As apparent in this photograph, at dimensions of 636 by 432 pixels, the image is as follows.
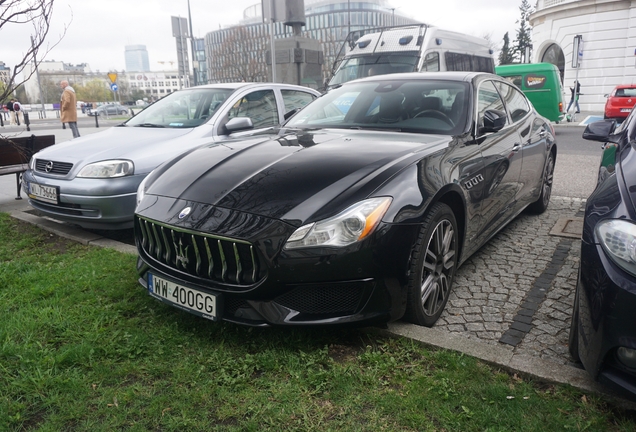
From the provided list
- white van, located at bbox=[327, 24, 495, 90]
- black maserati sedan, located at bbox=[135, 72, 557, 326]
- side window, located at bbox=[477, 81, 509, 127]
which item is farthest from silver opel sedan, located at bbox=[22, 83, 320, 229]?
white van, located at bbox=[327, 24, 495, 90]

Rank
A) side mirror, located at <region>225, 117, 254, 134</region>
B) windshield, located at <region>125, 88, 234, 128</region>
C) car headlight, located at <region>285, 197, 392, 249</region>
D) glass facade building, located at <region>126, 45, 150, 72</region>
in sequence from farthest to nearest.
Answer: glass facade building, located at <region>126, 45, 150, 72</region> → windshield, located at <region>125, 88, 234, 128</region> → side mirror, located at <region>225, 117, 254, 134</region> → car headlight, located at <region>285, 197, 392, 249</region>

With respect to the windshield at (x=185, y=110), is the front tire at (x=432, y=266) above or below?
below

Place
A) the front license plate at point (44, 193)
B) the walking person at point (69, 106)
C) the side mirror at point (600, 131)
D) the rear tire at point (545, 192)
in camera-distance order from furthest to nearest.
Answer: the walking person at point (69, 106) < the rear tire at point (545, 192) < the front license plate at point (44, 193) < the side mirror at point (600, 131)

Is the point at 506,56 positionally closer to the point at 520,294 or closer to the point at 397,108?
the point at 397,108

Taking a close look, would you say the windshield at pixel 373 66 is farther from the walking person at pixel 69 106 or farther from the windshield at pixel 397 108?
the windshield at pixel 397 108

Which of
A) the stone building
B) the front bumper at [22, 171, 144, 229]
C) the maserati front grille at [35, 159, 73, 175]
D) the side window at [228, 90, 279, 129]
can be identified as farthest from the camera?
the stone building


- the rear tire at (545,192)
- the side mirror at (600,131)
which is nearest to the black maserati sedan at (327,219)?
the side mirror at (600,131)

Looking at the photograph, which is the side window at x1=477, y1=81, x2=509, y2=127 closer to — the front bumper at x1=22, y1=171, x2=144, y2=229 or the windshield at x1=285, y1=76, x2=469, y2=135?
the windshield at x1=285, y1=76, x2=469, y2=135

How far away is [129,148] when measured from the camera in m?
5.15

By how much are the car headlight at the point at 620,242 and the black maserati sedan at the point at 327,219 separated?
93 cm

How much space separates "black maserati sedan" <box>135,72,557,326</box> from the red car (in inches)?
788

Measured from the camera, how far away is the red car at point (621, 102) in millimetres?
20750

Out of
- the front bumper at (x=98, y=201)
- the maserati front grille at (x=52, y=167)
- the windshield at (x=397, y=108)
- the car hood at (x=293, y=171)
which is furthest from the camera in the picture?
the maserati front grille at (x=52, y=167)

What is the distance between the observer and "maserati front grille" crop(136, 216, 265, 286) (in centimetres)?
268
